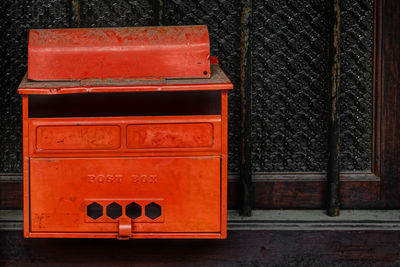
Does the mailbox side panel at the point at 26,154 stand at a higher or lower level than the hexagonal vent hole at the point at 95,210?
higher

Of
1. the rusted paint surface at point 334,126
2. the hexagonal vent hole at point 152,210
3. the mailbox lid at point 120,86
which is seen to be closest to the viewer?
the mailbox lid at point 120,86

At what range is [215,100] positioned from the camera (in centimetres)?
144

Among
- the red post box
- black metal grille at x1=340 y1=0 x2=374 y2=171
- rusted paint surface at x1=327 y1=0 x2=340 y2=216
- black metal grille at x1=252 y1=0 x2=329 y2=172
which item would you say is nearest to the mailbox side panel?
the red post box

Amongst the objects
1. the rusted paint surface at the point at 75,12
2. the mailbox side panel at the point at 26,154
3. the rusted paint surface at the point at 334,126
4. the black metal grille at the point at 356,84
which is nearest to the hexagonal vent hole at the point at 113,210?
the mailbox side panel at the point at 26,154

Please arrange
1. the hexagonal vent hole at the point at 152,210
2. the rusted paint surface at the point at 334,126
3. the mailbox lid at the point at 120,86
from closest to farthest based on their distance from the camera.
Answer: the mailbox lid at the point at 120,86 → the hexagonal vent hole at the point at 152,210 → the rusted paint surface at the point at 334,126

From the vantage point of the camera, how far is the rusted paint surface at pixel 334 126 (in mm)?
1876

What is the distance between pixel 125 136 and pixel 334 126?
1.16 metres

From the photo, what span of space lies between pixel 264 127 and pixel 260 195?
0.40m

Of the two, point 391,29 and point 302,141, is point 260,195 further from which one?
point 391,29

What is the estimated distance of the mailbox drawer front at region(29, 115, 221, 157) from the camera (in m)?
1.42

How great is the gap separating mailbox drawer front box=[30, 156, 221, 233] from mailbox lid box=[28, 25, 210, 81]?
365 millimetres

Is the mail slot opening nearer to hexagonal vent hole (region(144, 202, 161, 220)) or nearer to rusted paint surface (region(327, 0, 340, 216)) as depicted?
hexagonal vent hole (region(144, 202, 161, 220))

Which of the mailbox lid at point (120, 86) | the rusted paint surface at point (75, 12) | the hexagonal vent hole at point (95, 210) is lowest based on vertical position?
the hexagonal vent hole at point (95, 210)

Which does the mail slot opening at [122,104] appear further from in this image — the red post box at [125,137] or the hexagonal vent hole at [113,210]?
the hexagonal vent hole at [113,210]
